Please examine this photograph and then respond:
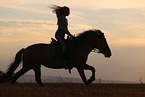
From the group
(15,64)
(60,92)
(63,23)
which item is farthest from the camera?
(15,64)

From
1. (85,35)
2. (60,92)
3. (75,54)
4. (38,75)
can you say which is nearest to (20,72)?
(38,75)

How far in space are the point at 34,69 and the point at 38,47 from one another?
2.90 feet

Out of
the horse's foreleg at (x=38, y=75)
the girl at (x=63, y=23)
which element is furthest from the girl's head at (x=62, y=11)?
the horse's foreleg at (x=38, y=75)

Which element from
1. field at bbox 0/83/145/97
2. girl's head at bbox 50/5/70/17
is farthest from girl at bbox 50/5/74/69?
field at bbox 0/83/145/97

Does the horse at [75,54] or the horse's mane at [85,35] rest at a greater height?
the horse's mane at [85,35]

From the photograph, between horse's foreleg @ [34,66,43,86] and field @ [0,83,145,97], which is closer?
field @ [0,83,145,97]

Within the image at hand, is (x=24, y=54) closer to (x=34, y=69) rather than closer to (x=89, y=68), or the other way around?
(x=34, y=69)

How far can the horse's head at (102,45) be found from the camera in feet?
35.4

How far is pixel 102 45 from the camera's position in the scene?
10.9 meters

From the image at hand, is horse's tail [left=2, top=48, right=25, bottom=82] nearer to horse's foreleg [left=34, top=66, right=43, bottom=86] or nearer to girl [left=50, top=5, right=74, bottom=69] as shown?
horse's foreleg [left=34, top=66, right=43, bottom=86]

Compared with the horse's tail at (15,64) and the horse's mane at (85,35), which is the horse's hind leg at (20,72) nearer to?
the horse's tail at (15,64)

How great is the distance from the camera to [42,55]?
422 inches

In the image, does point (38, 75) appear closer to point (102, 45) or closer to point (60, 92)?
point (102, 45)

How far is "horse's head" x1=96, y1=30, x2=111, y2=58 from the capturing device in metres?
10.8
